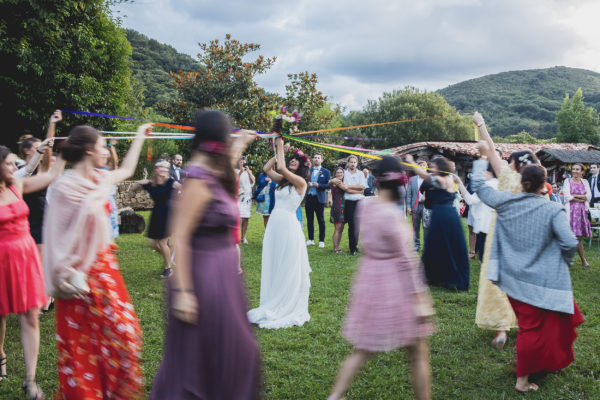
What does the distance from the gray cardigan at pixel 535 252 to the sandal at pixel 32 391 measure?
13.4 feet

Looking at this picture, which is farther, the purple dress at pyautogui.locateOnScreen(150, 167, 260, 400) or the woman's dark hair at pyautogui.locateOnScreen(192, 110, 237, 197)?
the woman's dark hair at pyautogui.locateOnScreen(192, 110, 237, 197)

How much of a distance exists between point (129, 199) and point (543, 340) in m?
18.6

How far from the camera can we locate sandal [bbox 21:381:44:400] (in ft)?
10.6

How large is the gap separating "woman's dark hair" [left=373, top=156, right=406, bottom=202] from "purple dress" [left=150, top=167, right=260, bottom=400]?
4.44 ft

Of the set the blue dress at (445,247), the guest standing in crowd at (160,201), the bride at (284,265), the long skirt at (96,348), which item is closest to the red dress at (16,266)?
the long skirt at (96,348)

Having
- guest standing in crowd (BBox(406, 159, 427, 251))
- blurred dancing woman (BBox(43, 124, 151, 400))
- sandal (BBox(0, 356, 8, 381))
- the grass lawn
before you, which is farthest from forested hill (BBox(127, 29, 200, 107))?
blurred dancing woman (BBox(43, 124, 151, 400))

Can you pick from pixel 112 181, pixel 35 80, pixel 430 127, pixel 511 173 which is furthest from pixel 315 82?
pixel 430 127

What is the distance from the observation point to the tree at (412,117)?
43.2 m

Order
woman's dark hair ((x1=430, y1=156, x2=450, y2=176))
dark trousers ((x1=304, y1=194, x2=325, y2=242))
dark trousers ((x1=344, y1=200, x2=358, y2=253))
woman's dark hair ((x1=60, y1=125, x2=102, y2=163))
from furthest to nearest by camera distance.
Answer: dark trousers ((x1=304, y1=194, x2=325, y2=242)), dark trousers ((x1=344, y1=200, x2=358, y2=253)), woman's dark hair ((x1=430, y1=156, x2=450, y2=176)), woman's dark hair ((x1=60, y1=125, x2=102, y2=163))

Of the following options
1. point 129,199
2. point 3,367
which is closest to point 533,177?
point 3,367

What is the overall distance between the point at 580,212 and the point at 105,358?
32.0 ft

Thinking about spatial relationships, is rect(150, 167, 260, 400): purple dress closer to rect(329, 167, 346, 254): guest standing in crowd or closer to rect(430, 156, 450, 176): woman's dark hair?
rect(430, 156, 450, 176): woman's dark hair

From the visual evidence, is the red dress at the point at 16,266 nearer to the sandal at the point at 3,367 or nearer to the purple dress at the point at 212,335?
the sandal at the point at 3,367

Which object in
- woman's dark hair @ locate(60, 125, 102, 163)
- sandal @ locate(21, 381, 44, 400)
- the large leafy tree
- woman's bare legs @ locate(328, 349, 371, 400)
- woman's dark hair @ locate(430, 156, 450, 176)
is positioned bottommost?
sandal @ locate(21, 381, 44, 400)
